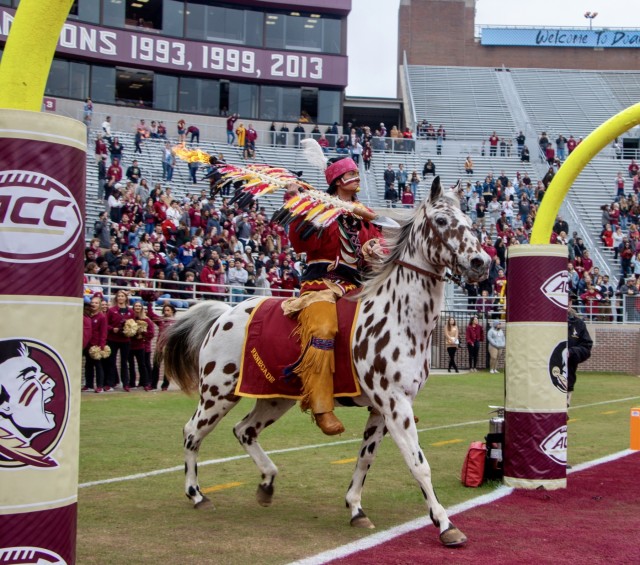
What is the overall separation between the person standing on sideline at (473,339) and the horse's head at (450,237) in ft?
73.4

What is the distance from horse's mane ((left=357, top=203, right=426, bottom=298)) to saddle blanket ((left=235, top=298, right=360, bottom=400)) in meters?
0.16

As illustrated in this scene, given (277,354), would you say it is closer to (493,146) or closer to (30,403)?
(30,403)

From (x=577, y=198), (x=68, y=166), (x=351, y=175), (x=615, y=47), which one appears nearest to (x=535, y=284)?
(x=351, y=175)

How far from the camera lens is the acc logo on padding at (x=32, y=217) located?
12.3ft

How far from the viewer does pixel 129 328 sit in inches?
742

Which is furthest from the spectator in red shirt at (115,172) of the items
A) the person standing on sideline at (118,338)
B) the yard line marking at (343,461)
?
the yard line marking at (343,461)

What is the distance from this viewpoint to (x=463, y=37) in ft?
209

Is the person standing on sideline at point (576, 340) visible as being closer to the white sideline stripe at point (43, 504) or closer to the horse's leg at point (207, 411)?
the horse's leg at point (207, 411)

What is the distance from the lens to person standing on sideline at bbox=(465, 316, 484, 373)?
29141 millimetres

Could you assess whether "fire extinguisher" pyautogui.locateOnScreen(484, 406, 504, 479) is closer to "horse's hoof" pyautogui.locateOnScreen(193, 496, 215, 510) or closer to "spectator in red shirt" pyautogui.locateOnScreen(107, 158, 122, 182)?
"horse's hoof" pyautogui.locateOnScreen(193, 496, 215, 510)

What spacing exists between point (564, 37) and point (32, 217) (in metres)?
67.2

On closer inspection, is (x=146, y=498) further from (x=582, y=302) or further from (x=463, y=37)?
(x=463, y=37)

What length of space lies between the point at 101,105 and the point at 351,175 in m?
34.7

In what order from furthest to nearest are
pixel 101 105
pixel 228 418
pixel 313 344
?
1. pixel 101 105
2. pixel 228 418
3. pixel 313 344
